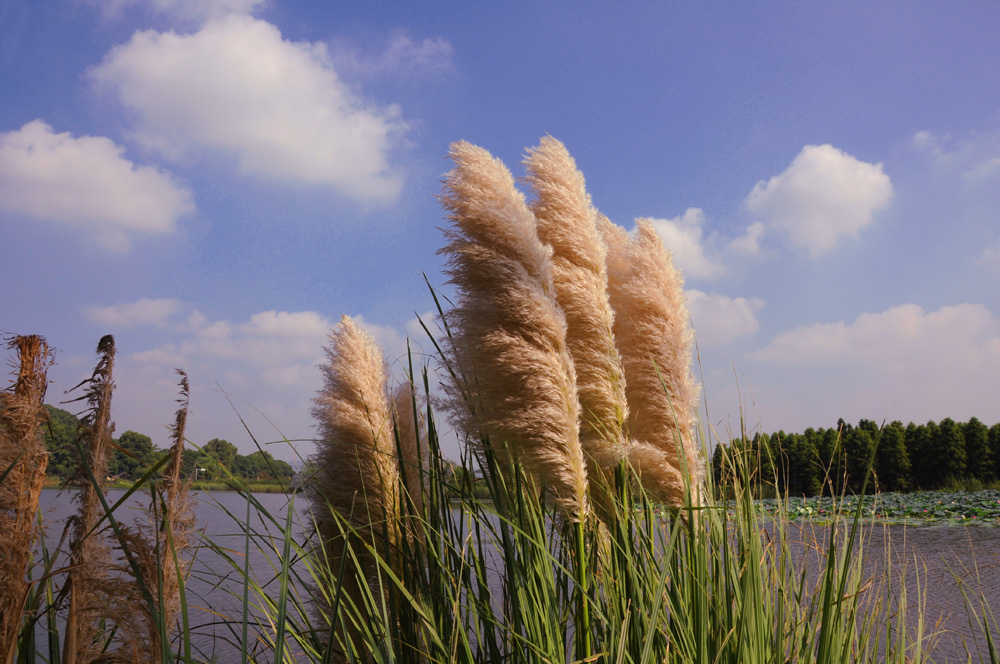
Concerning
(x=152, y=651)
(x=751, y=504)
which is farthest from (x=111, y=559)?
(x=751, y=504)

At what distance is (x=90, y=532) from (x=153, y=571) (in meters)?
0.19

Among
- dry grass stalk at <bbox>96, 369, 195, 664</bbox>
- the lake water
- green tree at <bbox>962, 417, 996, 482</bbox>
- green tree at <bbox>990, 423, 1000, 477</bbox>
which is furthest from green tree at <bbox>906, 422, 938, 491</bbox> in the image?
dry grass stalk at <bbox>96, 369, 195, 664</bbox>

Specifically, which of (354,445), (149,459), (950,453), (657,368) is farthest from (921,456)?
(149,459)

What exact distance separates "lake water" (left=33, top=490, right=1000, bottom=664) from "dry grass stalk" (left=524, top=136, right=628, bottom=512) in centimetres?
110

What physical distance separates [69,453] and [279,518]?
0.72 m

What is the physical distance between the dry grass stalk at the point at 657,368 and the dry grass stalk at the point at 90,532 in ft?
5.30

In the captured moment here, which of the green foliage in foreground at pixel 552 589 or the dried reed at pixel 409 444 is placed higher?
the dried reed at pixel 409 444

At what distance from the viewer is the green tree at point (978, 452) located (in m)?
31.3

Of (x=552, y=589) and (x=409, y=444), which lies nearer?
(x=552, y=589)

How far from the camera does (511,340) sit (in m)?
1.91

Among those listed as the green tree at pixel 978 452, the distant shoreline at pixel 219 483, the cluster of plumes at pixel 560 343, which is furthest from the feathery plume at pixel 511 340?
the green tree at pixel 978 452

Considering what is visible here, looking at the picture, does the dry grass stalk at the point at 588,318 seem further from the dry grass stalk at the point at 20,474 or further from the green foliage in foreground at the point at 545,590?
the dry grass stalk at the point at 20,474

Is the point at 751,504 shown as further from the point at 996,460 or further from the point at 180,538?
the point at 996,460

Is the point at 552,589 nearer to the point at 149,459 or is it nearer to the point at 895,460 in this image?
the point at 149,459
